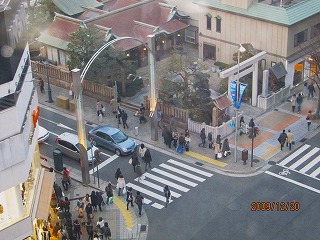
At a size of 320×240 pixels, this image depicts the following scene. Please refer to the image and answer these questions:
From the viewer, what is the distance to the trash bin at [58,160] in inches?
1624

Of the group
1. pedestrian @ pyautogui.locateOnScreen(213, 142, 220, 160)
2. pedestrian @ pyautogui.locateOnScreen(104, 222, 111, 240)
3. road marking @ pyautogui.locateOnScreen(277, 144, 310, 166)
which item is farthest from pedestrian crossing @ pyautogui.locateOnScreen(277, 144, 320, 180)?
pedestrian @ pyautogui.locateOnScreen(104, 222, 111, 240)

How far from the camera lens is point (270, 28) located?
5134 cm

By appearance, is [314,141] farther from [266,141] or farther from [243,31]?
[243,31]

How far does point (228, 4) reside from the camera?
54312mm

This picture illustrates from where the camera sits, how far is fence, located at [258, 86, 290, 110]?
164 ft

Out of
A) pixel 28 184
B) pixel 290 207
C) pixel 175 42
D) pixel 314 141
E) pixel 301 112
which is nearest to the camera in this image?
pixel 28 184

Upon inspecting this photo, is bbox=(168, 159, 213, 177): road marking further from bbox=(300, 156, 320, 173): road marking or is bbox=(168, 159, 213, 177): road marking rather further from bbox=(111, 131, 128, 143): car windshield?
bbox=(300, 156, 320, 173): road marking

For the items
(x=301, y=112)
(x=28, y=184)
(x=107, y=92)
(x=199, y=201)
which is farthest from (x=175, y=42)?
(x=28, y=184)

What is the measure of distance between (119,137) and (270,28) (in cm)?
1669

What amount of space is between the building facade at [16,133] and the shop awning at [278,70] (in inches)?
946

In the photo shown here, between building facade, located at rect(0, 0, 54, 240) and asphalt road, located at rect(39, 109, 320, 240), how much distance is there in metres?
7.69

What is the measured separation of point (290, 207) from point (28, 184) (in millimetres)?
15602
